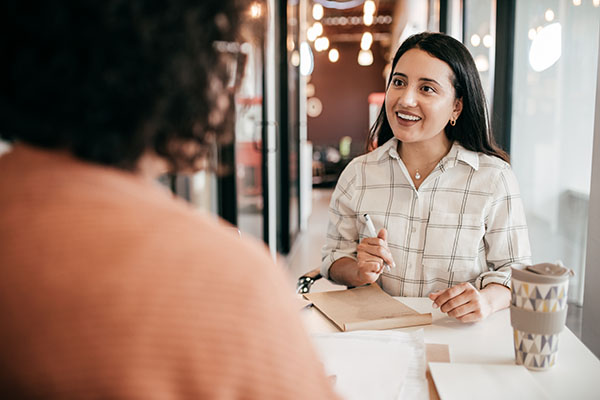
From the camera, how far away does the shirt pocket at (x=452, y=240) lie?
5.06 ft

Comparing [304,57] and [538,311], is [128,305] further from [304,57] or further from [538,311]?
[304,57]

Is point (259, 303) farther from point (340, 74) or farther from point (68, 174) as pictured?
point (340, 74)

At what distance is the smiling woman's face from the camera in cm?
160

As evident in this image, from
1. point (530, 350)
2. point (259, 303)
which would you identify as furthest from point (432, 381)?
point (259, 303)

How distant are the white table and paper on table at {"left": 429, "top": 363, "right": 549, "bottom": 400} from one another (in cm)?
5

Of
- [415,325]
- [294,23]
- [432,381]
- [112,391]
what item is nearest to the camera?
[112,391]

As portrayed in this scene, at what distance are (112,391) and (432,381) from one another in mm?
706

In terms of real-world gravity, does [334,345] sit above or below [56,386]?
below

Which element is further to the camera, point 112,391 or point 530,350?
point 530,350

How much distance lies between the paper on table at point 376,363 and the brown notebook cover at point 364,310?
69 mm

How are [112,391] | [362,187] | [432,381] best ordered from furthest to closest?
[362,187]
[432,381]
[112,391]

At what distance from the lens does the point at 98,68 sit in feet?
1.53

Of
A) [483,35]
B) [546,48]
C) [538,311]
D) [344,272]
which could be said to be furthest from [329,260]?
[483,35]

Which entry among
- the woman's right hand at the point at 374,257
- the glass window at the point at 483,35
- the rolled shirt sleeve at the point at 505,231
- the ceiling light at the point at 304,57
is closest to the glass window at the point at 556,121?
the glass window at the point at 483,35
